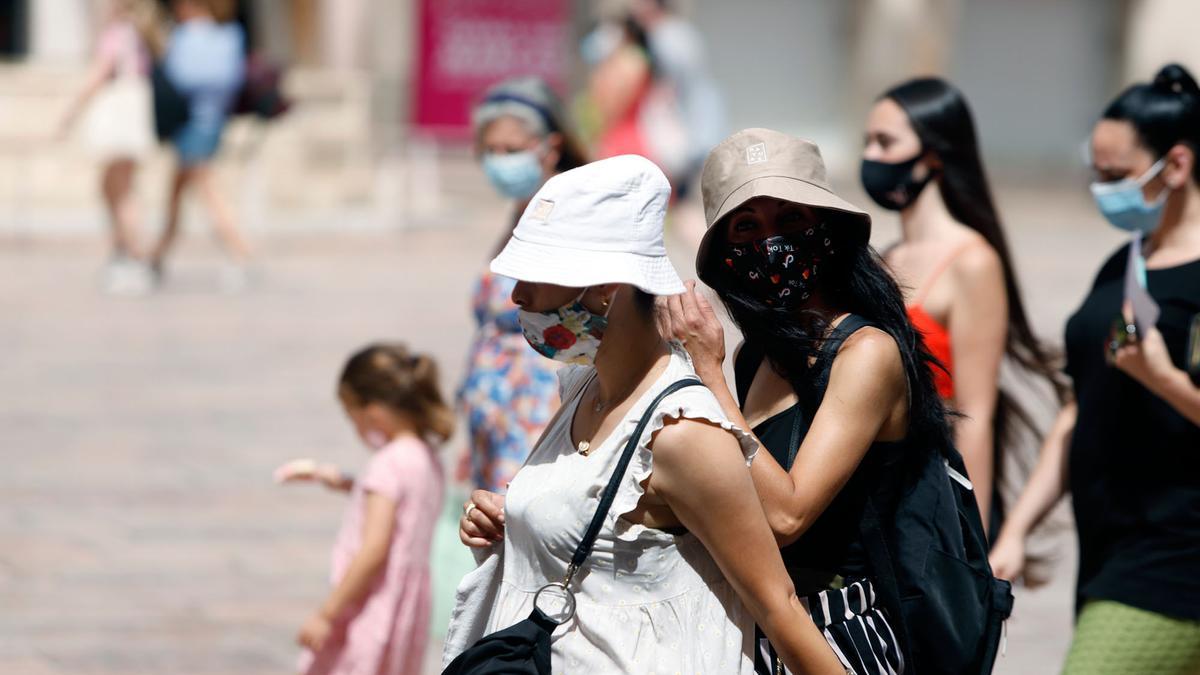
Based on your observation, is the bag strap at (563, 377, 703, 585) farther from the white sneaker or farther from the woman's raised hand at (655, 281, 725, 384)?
the white sneaker

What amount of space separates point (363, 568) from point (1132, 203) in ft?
6.64

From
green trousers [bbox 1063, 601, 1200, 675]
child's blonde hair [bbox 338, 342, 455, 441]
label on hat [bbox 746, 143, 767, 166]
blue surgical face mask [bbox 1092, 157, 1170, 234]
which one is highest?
label on hat [bbox 746, 143, 767, 166]

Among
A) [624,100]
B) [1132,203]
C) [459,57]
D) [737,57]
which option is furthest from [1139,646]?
[737,57]

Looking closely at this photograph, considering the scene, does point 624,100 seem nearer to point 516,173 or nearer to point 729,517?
point 516,173

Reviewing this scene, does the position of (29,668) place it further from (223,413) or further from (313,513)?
(223,413)

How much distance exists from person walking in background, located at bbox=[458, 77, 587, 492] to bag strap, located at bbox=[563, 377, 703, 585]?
2.11m

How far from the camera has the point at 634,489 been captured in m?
2.44

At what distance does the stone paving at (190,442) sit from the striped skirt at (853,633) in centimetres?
293

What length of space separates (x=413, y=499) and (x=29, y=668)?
1.74 meters

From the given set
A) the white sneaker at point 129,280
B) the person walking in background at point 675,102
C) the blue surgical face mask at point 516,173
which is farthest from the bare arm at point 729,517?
the white sneaker at point 129,280

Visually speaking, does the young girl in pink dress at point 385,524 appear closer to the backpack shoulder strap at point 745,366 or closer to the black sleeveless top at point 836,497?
the backpack shoulder strap at point 745,366

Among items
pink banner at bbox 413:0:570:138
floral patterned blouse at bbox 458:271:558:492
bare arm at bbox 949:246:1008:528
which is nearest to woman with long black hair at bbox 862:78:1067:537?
bare arm at bbox 949:246:1008:528

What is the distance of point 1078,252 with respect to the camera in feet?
55.9

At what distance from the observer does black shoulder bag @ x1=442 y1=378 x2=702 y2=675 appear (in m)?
2.45
